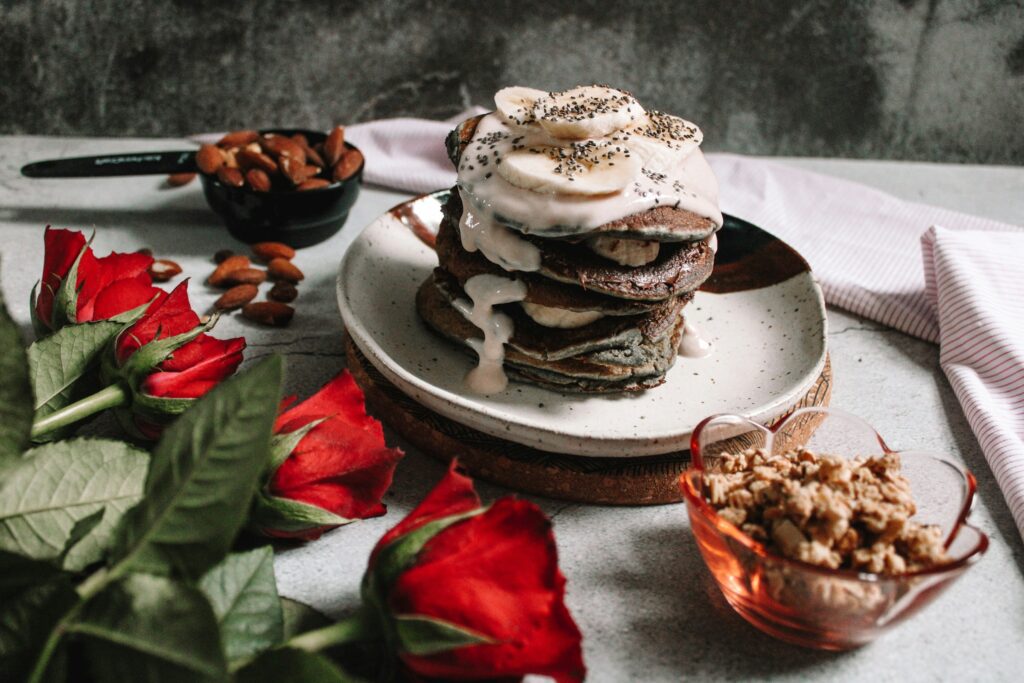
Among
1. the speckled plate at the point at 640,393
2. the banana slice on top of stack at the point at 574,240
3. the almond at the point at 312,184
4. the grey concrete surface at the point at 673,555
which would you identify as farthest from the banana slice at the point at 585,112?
the almond at the point at 312,184

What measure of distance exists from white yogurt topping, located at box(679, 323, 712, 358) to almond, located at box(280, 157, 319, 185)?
2.58 feet

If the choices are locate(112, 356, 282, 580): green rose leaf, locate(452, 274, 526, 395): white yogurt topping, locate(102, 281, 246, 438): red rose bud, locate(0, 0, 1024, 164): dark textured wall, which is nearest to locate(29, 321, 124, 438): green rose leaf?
locate(102, 281, 246, 438): red rose bud

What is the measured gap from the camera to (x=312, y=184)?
1.74 m

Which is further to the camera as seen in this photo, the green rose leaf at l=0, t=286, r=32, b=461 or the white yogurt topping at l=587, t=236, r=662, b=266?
the white yogurt topping at l=587, t=236, r=662, b=266

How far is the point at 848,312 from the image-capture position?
5.49ft

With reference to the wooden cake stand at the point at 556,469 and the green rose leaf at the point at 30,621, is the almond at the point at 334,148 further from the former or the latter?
the green rose leaf at the point at 30,621

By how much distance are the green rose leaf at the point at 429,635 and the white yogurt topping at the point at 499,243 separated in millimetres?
594

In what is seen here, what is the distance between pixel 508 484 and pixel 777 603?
0.38 m

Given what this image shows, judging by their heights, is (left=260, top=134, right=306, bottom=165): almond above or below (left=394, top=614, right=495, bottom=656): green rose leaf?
below

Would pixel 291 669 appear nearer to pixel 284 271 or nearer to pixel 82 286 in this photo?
pixel 82 286

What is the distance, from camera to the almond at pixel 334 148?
181 cm

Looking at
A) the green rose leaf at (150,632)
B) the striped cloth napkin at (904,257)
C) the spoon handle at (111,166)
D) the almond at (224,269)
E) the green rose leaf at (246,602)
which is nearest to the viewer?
the green rose leaf at (150,632)

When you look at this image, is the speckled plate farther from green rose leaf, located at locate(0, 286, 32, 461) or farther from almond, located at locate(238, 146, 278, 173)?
green rose leaf, located at locate(0, 286, 32, 461)

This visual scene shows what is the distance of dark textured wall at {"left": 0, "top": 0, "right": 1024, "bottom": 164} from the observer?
2.16 m
